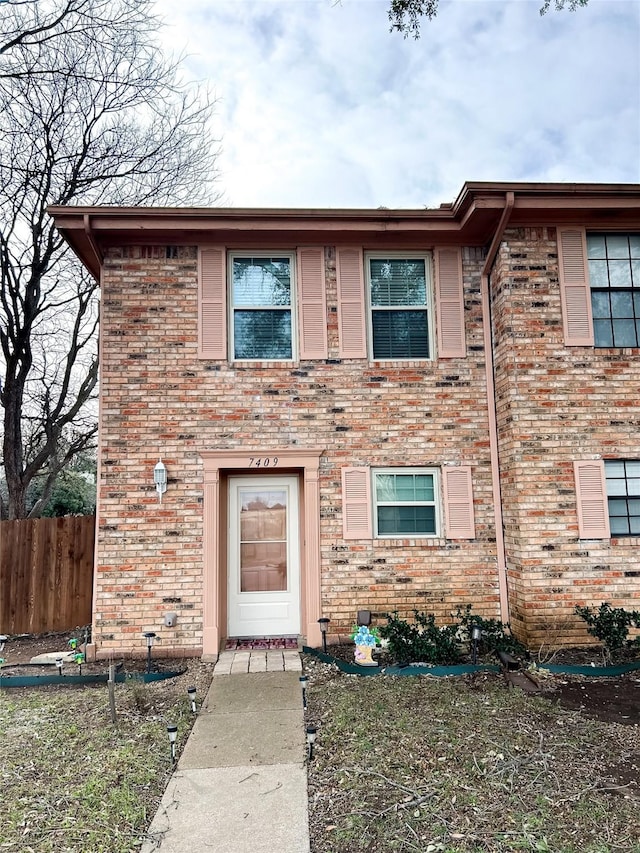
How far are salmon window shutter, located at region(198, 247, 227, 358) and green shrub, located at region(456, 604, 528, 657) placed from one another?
408cm

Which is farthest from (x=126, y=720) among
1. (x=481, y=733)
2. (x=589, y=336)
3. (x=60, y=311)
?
(x=60, y=311)

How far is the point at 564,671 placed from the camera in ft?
17.1

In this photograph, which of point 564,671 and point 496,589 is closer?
point 564,671

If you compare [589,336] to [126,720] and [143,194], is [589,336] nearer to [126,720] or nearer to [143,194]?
[126,720]

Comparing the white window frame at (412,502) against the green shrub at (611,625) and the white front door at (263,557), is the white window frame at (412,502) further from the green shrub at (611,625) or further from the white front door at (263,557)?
the green shrub at (611,625)

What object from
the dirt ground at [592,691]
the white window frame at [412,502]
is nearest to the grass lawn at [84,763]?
Answer: the dirt ground at [592,691]

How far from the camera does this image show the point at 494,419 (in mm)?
6395

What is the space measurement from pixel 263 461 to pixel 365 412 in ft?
4.38

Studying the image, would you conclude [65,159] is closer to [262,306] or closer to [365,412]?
[262,306]

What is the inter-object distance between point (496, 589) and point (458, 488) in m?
1.24

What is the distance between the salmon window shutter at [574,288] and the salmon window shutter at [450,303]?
1140 millimetres

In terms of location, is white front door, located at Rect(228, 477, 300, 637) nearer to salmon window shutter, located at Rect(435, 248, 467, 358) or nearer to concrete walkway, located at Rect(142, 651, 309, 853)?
concrete walkway, located at Rect(142, 651, 309, 853)

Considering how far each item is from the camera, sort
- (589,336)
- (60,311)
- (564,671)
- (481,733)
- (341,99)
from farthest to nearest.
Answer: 1. (60,311)
2. (341,99)
3. (589,336)
4. (564,671)
5. (481,733)

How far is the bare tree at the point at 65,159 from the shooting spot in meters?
9.08
